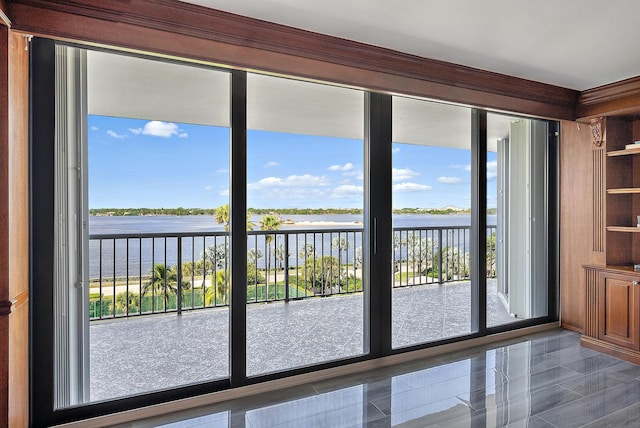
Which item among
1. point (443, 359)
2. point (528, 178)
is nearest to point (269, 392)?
point (443, 359)

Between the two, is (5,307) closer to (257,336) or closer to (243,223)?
(243,223)

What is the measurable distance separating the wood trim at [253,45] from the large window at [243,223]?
0.23m

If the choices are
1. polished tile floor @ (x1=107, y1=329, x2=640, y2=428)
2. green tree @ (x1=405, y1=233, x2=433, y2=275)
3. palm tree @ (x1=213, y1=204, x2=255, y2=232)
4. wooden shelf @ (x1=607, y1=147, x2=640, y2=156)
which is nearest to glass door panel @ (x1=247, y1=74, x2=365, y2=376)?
palm tree @ (x1=213, y1=204, x2=255, y2=232)

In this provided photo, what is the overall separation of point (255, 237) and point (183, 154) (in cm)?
163

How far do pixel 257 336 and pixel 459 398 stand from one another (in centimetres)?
200

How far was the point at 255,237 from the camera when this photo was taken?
186 inches

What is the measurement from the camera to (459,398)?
2.62 meters

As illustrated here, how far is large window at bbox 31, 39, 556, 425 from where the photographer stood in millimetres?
2240

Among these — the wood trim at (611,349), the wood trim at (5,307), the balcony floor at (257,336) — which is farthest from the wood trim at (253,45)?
the wood trim at (611,349)

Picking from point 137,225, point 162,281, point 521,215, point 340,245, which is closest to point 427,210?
point 521,215

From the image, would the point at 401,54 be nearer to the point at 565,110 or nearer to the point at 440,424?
the point at 565,110

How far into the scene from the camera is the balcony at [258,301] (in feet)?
10.5

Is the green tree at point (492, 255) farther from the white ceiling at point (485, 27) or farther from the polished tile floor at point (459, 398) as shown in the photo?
the white ceiling at point (485, 27)

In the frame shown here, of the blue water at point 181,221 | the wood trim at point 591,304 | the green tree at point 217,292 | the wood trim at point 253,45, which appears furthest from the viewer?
the green tree at point 217,292
